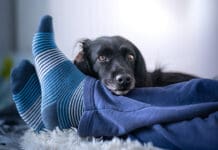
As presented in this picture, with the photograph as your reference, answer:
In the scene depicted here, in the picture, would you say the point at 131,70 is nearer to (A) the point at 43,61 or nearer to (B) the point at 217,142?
(A) the point at 43,61

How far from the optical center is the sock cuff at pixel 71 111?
96 cm

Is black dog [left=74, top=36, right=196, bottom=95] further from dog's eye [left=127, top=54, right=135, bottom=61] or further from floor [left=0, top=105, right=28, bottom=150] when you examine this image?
floor [left=0, top=105, right=28, bottom=150]

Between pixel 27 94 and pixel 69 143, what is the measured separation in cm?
24

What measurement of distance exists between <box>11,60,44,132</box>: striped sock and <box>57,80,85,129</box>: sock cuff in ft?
0.37

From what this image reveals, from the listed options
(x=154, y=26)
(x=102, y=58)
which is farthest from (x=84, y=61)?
(x=154, y=26)

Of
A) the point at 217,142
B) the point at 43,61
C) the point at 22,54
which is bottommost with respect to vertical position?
the point at 22,54

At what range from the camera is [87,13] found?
216cm

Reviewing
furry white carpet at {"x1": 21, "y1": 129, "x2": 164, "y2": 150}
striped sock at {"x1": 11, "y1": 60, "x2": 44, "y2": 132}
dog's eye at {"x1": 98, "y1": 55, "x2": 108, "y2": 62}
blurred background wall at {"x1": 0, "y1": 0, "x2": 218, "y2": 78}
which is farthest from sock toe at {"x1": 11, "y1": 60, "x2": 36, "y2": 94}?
blurred background wall at {"x1": 0, "y1": 0, "x2": 218, "y2": 78}

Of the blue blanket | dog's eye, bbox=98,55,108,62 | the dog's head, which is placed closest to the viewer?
the blue blanket

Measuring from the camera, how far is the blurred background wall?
189 cm

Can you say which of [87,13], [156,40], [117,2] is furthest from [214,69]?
[87,13]

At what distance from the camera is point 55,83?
1.00 meters

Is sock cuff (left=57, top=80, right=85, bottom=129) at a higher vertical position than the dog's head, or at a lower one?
lower

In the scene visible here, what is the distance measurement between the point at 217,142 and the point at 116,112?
25 cm
